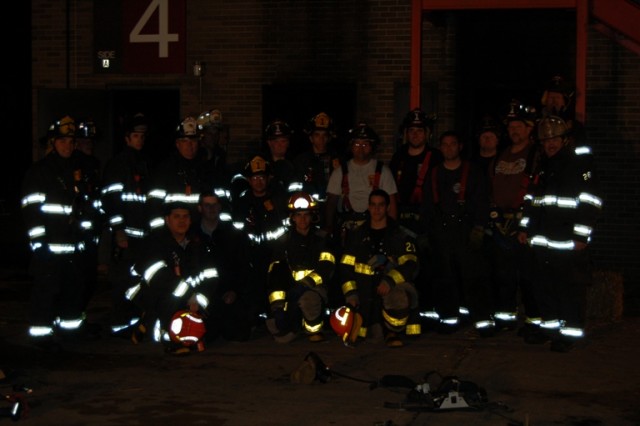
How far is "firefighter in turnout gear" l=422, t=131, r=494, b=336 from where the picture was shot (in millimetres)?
10312

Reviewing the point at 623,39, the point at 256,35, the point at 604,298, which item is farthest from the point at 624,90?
the point at 256,35

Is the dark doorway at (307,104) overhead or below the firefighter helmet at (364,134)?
overhead

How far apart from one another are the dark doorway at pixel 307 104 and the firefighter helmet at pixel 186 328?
5376 mm

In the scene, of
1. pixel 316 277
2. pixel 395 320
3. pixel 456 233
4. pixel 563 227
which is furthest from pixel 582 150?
pixel 316 277

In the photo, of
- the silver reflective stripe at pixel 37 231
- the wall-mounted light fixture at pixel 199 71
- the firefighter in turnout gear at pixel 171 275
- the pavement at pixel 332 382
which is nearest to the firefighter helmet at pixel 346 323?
the pavement at pixel 332 382

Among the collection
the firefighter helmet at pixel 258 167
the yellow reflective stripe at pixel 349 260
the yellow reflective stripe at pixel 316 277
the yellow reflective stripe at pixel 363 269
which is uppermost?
the firefighter helmet at pixel 258 167

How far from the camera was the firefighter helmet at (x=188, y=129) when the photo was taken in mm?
10383

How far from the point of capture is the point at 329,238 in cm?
1059

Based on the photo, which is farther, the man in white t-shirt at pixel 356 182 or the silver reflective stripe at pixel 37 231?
the man in white t-shirt at pixel 356 182

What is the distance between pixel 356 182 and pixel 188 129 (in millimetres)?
1653

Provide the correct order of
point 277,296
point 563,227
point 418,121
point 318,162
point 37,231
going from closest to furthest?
1. point 563,227
2. point 37,231
3. point 277,296
4. point 418,121
5. point 318,162

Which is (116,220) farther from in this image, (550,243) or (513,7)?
(513,7)

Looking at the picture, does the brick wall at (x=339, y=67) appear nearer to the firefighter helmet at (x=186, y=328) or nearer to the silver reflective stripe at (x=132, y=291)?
the silver reflective stripe at (x=132, y=291)

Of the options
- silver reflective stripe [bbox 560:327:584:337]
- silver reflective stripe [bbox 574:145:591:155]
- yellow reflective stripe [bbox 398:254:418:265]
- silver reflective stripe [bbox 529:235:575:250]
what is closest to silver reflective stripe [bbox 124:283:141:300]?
yellow reflective stripe [bbox 398:254:418:265]
